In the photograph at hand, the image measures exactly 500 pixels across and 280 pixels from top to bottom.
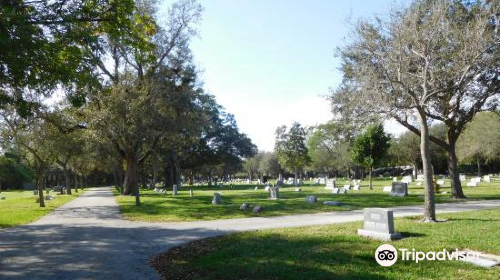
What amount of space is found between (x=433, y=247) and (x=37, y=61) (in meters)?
10.7

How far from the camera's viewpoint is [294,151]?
226 feet

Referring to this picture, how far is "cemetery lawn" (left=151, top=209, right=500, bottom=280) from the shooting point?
6922mm

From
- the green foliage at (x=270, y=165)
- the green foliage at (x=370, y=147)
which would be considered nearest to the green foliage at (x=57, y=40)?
the green foliage at (x=370, y=147)

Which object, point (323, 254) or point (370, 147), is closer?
point (323, 254)

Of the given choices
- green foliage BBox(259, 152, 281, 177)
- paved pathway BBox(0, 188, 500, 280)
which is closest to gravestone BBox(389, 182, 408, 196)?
paved pathway BBox(0, 188, 500, 280)

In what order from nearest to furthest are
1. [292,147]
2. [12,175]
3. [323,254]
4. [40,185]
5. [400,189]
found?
[323,254]
[400,189]
[40,185]
[292,147]
[12,175]

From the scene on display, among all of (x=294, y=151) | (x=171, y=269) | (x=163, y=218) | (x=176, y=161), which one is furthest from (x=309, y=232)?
(x=294, y=151)

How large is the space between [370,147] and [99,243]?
28.4 metres

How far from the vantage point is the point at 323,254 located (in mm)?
8344

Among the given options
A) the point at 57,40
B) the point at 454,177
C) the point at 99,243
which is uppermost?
the point at 57,40

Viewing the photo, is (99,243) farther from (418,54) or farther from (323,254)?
(418,54)

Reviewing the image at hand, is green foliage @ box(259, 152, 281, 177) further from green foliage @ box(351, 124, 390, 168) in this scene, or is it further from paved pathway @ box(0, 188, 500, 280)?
paved pathway @ box(0, 188, 500, 280)

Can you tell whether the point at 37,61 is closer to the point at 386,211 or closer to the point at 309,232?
the point at 309,232

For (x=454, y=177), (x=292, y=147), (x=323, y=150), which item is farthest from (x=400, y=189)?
(x=323, y=150)
